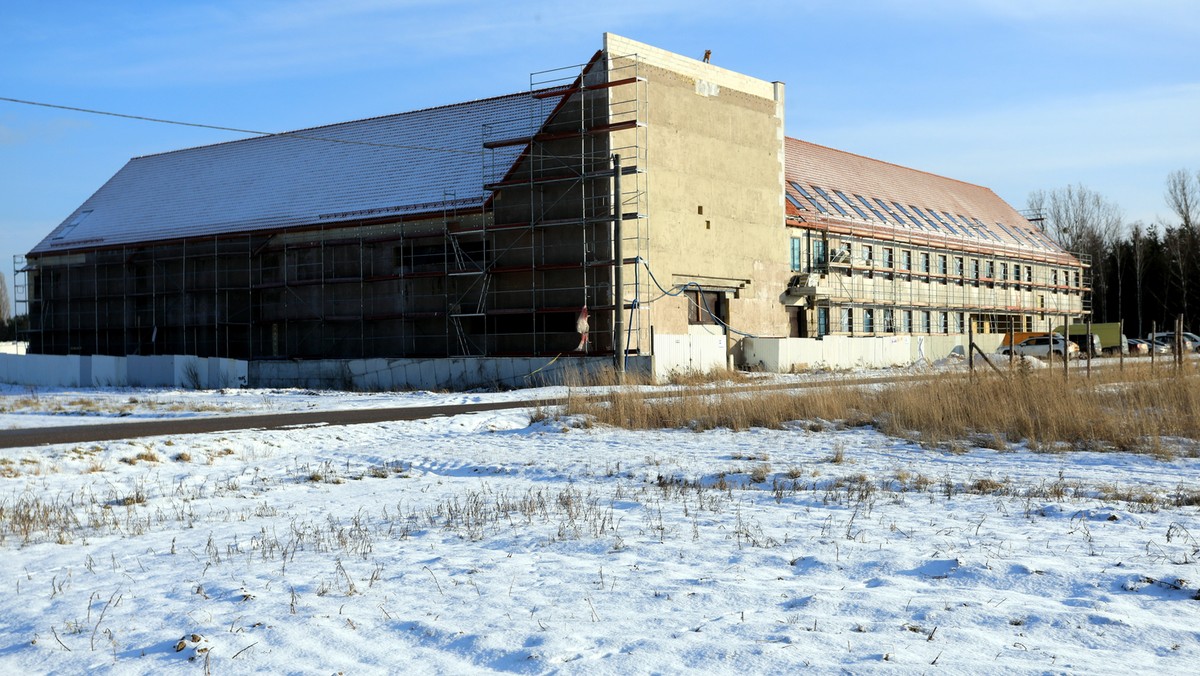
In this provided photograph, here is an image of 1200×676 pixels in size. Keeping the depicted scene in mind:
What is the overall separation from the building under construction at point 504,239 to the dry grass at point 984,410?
14459mm

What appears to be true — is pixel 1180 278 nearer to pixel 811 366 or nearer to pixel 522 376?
pixel 811 366

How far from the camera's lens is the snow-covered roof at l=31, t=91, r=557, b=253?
131 ft

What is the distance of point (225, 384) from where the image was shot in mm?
37406

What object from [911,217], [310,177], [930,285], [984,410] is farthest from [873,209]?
[984,410]

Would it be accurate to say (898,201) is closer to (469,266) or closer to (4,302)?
(469,266)

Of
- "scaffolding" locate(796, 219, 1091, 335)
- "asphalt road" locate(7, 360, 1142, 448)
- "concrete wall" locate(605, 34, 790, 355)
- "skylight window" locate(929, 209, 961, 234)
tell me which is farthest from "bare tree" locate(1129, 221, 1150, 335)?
"asphalt road" locate(7, 360, 1142, 448)

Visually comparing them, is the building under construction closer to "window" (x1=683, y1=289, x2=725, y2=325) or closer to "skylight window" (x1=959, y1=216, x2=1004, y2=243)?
"window" (x1=683, y1=289, x2=725, y2=325)

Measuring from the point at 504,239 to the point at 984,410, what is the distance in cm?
2355

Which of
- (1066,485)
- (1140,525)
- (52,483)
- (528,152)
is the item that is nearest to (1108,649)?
(1140,525)

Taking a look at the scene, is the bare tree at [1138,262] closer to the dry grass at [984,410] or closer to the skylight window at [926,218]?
the skylight window at [926,218]

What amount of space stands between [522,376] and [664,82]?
1211 centimetres

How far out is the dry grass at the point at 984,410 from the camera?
15.0m

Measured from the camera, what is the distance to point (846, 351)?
43375mm

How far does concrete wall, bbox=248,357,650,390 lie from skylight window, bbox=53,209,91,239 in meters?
18.5
